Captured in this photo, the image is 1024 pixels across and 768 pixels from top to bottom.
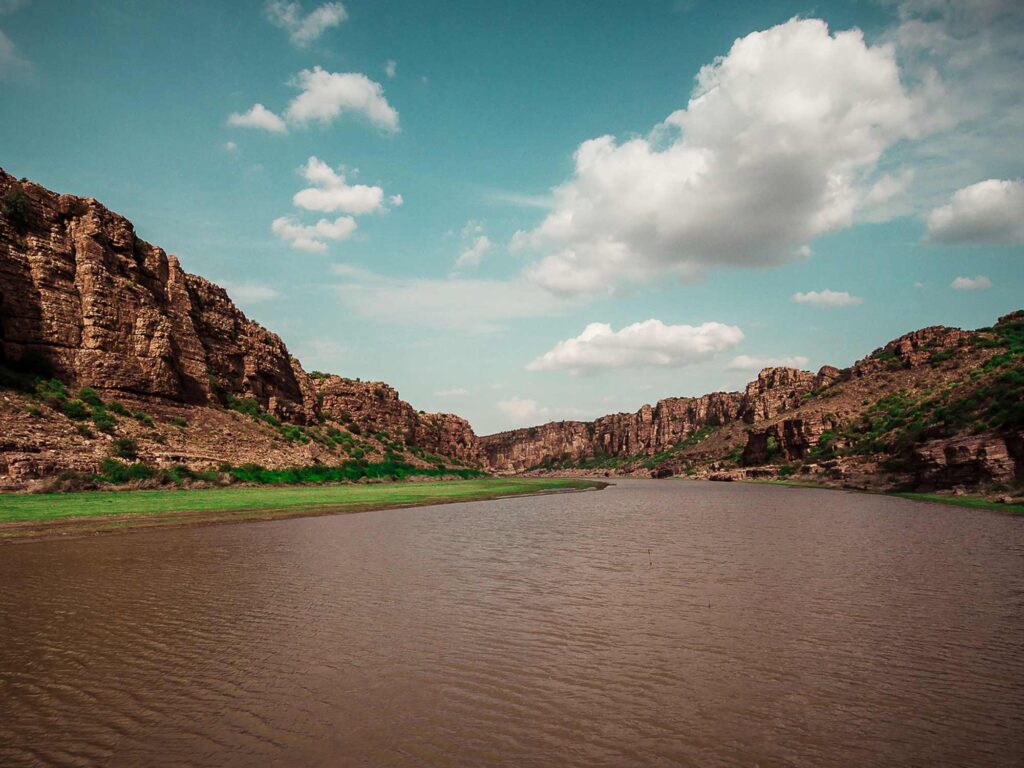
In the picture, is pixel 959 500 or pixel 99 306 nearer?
pixel 959 500

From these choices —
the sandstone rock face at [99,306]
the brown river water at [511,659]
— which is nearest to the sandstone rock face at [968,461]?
the brown river water at [511,659]

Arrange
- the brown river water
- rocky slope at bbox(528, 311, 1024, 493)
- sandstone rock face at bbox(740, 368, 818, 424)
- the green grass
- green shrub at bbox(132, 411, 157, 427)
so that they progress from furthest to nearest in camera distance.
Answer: sandstone rock face at bbox(740, 368, 818, 424)
green shrub at bbox(132, 411, 157, 427)
rocky slope at bbox(528, 311, 1024, 493)
the green grass
the brown river water

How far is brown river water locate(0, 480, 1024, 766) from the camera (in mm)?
5207

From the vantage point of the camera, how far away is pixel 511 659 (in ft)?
25.1

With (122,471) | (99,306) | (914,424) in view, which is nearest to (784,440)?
(914,424)

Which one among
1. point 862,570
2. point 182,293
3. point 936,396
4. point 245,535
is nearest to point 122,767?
point 862,570

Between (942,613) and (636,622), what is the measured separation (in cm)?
572

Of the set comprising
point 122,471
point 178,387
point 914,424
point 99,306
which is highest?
point 99,306

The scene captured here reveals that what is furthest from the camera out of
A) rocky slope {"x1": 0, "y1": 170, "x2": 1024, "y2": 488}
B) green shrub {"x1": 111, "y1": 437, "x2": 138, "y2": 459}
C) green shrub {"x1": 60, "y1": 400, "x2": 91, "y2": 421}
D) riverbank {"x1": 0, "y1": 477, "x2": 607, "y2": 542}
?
green shrub {"x1": 60, "y1": 400, "x2": 91, "y2": 421}

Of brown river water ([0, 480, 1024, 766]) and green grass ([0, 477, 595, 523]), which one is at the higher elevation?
brown river water ([0, 480, 1024, 766])

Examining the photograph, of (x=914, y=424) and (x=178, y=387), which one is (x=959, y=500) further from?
(x=178, y=387)

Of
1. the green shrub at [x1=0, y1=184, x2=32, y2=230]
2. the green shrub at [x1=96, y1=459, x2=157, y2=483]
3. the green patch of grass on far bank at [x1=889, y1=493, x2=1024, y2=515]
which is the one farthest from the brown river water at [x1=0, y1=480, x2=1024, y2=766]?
the green shrub at [x1=0, y1=184, x2=32, y2=230]

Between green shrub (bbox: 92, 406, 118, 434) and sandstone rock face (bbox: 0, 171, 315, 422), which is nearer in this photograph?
green shrub (bbox: 92, 406, 118, 434)

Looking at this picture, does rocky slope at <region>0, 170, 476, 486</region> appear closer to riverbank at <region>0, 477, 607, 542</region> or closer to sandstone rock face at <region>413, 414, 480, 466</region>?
riverbank at <region>0, 477, 607, 542</region>
